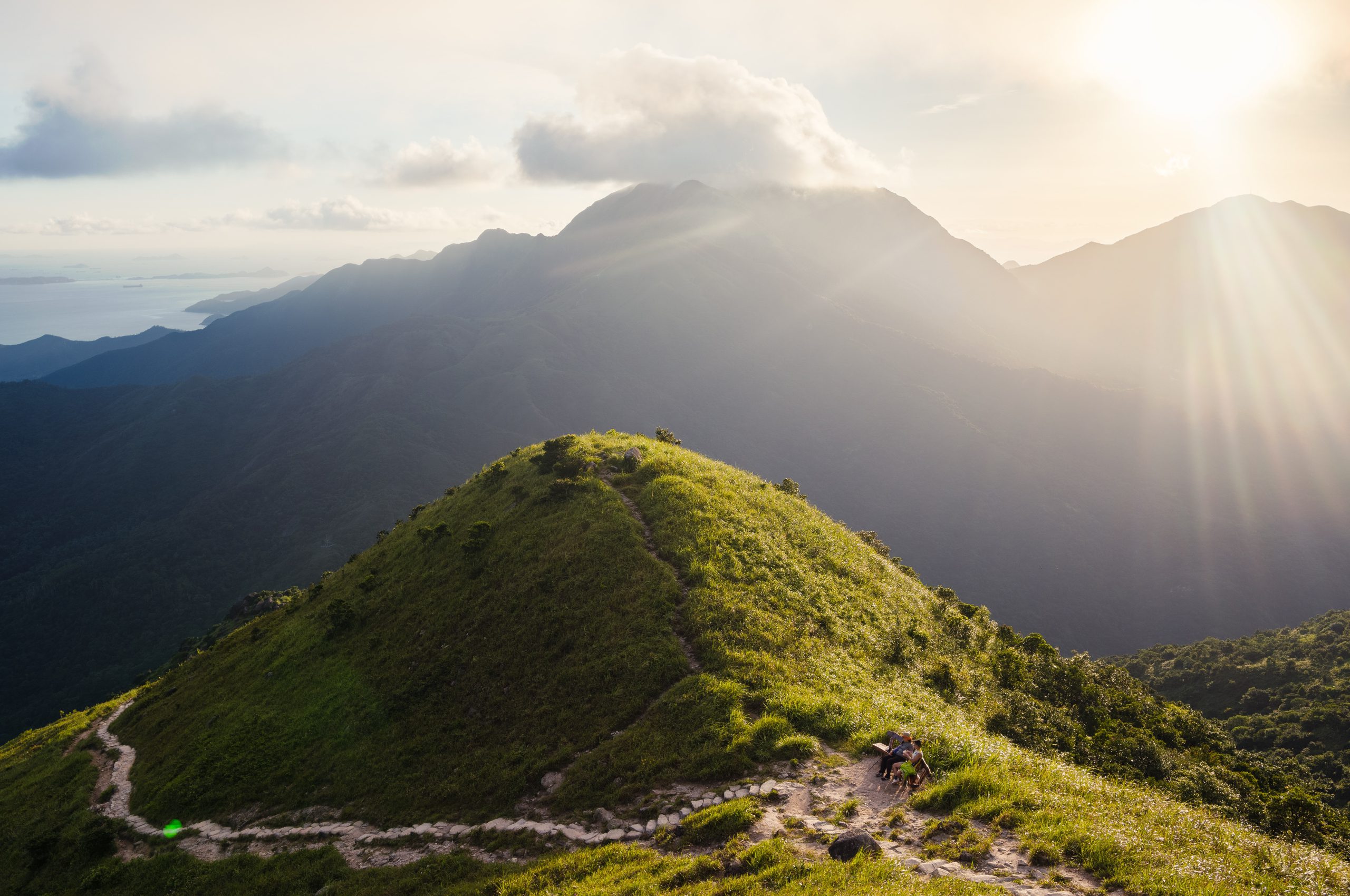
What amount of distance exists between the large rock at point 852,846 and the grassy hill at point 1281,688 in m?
63.9

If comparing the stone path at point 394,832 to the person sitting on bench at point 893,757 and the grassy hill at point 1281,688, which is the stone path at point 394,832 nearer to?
the person sitting on bench at point 893,757

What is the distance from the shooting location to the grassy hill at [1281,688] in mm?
72625

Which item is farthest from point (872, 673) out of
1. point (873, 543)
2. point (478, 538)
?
point (873, 543)

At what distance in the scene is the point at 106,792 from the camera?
3209 centimetres

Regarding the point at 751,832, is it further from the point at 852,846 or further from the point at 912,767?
the point at 912,767

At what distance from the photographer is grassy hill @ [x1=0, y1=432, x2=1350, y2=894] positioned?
48.7 ft

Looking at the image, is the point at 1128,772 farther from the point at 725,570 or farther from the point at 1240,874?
the point at 725,570

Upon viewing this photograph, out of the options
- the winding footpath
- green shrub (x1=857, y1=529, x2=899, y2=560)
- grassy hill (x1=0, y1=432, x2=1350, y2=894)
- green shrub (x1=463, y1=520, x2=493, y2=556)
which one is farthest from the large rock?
green shrub (x1=857, y1=529, x2=899, y2=560)

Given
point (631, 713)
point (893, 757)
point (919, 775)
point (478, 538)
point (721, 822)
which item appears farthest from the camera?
point (478, 538)

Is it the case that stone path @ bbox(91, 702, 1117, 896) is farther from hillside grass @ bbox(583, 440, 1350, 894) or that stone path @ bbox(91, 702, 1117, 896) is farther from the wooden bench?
hillside grass @ bbox(583, 440, 1350, 894)

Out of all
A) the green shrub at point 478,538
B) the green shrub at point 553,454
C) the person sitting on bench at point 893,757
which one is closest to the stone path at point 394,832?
the person sitting on bench at point 893,757

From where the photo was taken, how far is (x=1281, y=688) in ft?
324

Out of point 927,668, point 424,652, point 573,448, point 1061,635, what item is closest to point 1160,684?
point 1061,635

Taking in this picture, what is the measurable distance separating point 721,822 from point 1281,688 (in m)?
136
